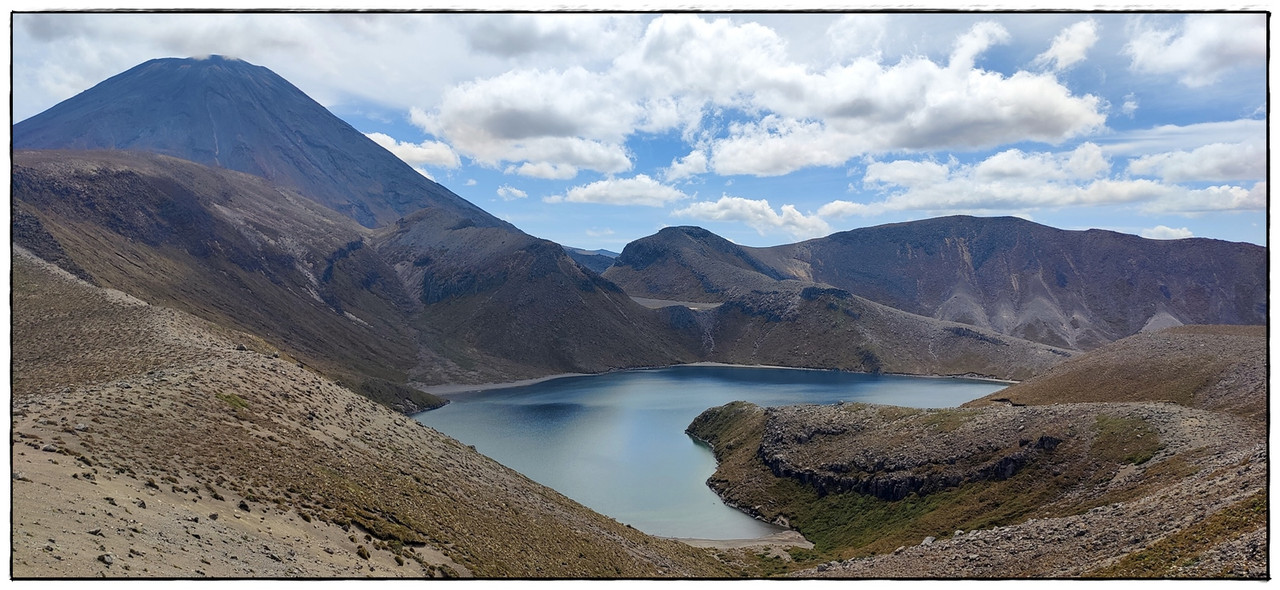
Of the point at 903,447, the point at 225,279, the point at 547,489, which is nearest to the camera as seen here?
the point at 547,489

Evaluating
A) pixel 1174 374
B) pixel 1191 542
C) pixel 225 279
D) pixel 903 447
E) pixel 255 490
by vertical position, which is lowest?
pixel 903 447

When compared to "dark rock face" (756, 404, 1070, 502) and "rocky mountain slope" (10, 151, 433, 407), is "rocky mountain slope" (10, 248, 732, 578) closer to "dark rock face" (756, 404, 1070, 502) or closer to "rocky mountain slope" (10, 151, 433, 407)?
"dark rock face" (756, 404, 1070, 502)

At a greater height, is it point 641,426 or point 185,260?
point 185,260

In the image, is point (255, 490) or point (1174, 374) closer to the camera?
point (255, 490)

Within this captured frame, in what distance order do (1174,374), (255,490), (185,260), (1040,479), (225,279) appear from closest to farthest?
(255,490) < (1040,479) < (1174,374) < (185,260) < (225,279)

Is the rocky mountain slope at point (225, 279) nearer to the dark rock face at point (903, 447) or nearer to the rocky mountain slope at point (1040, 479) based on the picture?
the dark rock face at point (903, 447)

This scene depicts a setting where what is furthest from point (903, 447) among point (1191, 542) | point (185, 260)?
point (185, 260)

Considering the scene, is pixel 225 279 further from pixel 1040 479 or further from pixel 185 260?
pixel 1040 479
